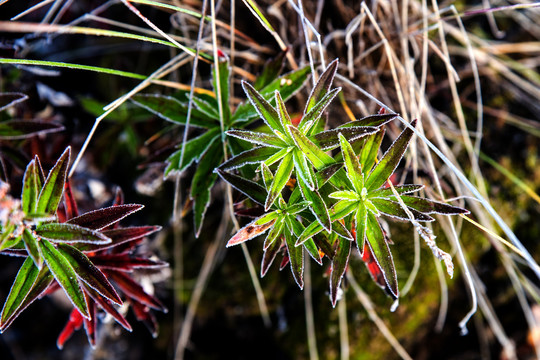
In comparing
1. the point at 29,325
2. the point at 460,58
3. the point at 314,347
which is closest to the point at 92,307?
the point at 314,347

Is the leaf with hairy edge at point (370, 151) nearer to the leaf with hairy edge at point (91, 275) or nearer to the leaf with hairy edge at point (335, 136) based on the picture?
the leaf with hairy edge at point (335, 136)

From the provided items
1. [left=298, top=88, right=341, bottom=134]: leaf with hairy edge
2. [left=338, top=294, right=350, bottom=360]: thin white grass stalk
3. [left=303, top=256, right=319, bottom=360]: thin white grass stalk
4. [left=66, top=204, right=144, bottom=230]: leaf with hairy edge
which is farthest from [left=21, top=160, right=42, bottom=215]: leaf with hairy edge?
A: [left=338, top=294, right=350, bottom=360]: thin white grass stalk

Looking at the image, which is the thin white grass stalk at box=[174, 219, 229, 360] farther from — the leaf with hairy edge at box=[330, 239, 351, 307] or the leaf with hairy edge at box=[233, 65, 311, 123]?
the leaf with hairy edge at box=[330, 239, 351, 307]

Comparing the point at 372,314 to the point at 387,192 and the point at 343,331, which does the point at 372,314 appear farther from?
the point at 387,192

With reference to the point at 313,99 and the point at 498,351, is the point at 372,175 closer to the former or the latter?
the point at 313,99

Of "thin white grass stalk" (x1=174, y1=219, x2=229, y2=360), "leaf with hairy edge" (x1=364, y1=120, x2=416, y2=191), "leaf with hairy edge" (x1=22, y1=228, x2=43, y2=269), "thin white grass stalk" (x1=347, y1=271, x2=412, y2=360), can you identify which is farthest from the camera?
"thin white grass stalk" (x1=174, y1=219, x2=229, y2=360)

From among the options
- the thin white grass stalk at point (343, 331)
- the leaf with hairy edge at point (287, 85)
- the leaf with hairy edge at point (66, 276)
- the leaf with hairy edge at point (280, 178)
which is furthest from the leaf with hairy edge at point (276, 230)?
the thin white grass stalk at point (343, 331)

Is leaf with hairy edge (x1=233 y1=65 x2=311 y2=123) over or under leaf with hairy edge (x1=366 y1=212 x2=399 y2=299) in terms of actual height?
over
